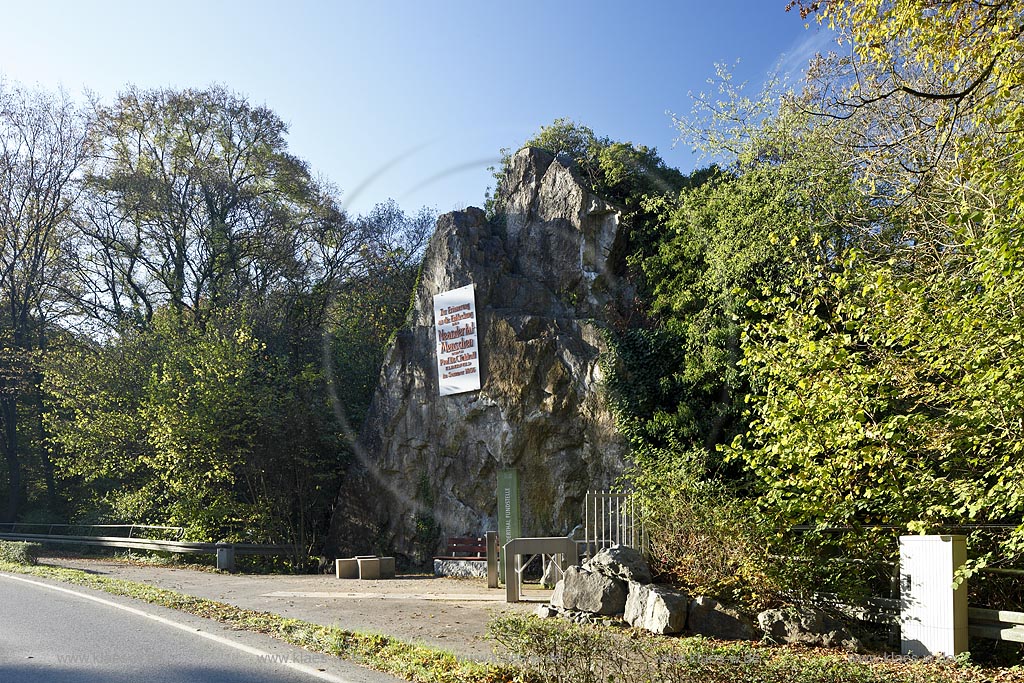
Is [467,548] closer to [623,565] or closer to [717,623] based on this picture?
[623,565]

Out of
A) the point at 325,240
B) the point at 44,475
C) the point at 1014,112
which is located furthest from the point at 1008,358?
the point at 44,475

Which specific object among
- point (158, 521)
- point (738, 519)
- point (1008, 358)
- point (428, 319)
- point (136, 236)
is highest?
point (136, 236)

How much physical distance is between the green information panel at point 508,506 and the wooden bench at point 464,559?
1.92ft

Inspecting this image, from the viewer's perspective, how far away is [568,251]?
74.1 feet

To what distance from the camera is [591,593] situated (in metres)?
11.5

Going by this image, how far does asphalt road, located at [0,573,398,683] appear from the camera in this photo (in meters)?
8.23

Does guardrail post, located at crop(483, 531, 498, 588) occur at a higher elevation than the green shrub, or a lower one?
higher

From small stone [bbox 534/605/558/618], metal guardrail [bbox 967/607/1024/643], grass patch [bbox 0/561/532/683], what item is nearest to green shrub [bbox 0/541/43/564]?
grass patch [bbox 0/561/532/683]

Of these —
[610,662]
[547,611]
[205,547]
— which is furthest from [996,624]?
[205,547]

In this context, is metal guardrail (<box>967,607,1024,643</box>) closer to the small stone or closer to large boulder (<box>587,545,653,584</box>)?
large boulder (<box>587,545,653,584</box>)

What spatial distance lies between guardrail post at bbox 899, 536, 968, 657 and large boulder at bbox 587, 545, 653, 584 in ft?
10.3

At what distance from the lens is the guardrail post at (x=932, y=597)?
9.50 m

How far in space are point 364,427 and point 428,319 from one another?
12.3 ft

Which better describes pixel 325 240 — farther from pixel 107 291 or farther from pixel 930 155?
pixel 930 155
